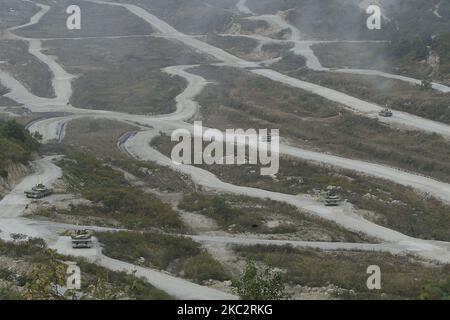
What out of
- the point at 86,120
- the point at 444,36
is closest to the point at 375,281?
the point at 86,120

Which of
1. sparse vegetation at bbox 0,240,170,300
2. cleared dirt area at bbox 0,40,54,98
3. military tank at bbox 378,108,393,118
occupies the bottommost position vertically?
cleared dirt area at bbox 0,40,54,98

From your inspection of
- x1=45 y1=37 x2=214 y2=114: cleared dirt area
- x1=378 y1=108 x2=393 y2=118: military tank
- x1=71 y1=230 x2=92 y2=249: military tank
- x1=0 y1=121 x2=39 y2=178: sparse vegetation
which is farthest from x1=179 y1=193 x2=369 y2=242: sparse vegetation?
x1=45 y1=37 x2=214 y2=114: cleared dirt area

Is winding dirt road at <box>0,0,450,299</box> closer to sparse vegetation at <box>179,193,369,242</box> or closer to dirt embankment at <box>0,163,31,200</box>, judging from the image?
dirt embankment at <box>0,163,31,200</box>

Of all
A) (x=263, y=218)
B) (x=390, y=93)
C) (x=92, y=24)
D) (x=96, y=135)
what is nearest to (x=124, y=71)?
(x=96, y=135)

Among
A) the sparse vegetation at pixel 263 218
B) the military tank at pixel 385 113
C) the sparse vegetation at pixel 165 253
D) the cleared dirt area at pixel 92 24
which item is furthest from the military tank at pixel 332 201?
the cleared dirt area at pixel 92 24

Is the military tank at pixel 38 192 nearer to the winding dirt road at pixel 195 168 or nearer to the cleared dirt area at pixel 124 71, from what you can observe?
the winding dirt road at pixel 195 168
